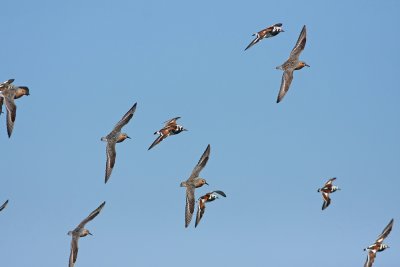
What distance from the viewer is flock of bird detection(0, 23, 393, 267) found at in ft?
147

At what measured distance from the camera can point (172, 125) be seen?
154ft

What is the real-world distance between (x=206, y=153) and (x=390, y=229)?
11.0 meters

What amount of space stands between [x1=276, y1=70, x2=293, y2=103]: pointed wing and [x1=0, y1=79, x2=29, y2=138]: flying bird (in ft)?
45.6

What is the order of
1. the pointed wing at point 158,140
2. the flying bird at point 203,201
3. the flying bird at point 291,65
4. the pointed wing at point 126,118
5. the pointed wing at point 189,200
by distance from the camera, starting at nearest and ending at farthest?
the pointed wing at point 158,140, the flying bird at point 203,201, the pointed wing at point 126,118, the pointed wing at point 189,200, the flying bird at point 291,65

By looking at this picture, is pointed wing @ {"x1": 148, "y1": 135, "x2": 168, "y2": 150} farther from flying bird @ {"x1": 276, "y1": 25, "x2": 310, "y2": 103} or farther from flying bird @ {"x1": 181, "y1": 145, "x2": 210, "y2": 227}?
flying bird @ {"x1": 276, "y1": 25, "x2": 310, "y2": 103}

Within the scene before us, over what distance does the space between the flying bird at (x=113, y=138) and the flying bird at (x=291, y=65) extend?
332 inches

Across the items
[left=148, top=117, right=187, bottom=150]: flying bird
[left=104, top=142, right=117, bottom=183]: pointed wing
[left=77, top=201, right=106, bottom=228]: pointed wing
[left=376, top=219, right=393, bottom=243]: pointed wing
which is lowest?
[left=77, top=201, right=106, bottom=228]: pointed wing

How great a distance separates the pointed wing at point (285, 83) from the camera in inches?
1900

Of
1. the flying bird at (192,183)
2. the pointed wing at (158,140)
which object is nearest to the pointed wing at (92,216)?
the pointed wing at (158,140)

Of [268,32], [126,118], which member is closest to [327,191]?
[268,32]

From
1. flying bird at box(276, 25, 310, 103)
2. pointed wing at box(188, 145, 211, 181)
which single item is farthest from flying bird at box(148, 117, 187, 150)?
flying bird at box(276, 25, 310, 103)

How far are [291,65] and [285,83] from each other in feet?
4.13

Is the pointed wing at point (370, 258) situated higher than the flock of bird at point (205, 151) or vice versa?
the flock of bird at point (205, 151)

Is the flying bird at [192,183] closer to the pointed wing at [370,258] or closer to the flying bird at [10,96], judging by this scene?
the pointed wing at [370,258]
